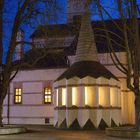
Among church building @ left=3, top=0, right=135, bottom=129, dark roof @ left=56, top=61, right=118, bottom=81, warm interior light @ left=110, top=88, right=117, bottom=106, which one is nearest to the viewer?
church building @ left=3, top=0, right=135, bottom=129

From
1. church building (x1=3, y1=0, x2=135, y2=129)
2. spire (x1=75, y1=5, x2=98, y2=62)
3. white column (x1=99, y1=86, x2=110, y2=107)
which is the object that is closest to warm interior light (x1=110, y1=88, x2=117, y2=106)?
church building (x1=3, y1=0, x2=135, y2=129)

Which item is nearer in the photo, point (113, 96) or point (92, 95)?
point (92, 95)

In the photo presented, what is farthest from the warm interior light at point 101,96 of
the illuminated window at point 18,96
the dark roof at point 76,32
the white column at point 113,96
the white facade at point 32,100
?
the illuminated window at point 18,96

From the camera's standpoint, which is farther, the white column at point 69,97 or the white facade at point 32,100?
the white facade at point 32,100

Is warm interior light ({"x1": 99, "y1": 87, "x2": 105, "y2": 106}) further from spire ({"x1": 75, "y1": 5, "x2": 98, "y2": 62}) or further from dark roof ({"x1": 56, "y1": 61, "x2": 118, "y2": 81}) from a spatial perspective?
spire ({"x1": 75, "y1": 5, "x2": 98, "y2": 62})

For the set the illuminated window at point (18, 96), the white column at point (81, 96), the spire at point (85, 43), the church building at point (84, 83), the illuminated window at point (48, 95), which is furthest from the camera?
the illuminated window at point (18, 96)

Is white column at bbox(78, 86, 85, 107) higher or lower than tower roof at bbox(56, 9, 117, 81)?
lower

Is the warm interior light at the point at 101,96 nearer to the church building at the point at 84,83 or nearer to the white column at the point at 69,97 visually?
the church building at the point at 84,83

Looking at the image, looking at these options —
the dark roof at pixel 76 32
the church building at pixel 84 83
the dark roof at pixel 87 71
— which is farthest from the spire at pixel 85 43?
the dark roof at pixel 76 32

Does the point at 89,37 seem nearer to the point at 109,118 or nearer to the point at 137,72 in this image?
the point at 109,118

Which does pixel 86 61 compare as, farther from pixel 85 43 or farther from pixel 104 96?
→ pixel 104 96

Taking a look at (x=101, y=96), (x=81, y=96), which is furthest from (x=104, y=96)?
(x=81, y=96)

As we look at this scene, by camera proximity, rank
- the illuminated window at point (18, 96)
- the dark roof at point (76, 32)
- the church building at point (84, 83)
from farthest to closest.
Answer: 1. the illuminated window at point (18, 96)
2. the church building at point (84, 83)
3. the dark roof at point (76, 32)

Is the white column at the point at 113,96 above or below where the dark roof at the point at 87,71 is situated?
below
